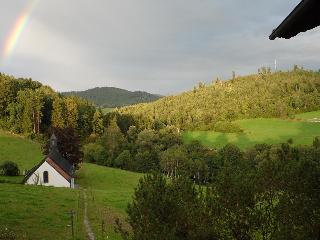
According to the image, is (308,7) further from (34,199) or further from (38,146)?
(38,146)

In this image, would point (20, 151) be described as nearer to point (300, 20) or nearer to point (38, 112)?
point (38, 112)

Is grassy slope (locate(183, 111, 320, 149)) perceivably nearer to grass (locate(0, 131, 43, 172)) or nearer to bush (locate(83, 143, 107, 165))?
bush (locate(83, 143, 107, 165))

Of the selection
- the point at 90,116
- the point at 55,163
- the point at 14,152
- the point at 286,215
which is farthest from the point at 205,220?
the point at 90,116

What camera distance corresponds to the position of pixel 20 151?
96.8 m

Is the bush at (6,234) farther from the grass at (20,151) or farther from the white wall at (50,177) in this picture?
the grass at (20,151)

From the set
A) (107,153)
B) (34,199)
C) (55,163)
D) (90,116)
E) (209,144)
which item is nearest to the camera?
(34,199)

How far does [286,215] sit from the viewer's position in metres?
14.4

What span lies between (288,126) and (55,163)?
396 feet

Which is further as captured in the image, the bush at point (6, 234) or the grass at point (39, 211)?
the grass at point (39, 211)

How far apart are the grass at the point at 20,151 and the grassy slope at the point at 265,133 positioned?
66603mm

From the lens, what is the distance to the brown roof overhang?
18.2 feet

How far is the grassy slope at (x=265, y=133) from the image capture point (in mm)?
148250

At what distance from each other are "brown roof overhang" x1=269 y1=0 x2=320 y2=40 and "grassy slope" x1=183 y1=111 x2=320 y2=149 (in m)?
139

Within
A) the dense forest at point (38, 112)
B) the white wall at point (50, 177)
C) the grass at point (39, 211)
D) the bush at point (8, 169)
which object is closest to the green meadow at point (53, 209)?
the grass at point (39, 211)
